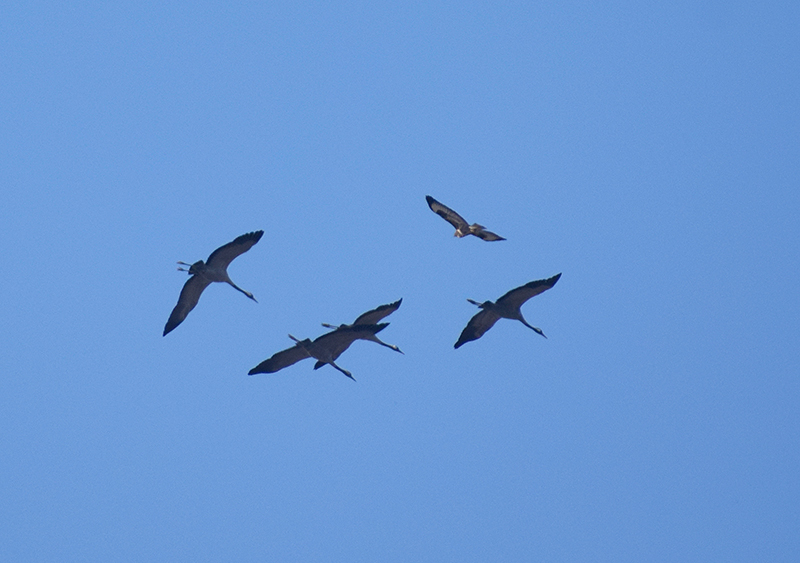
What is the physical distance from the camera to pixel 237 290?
32.8 meters

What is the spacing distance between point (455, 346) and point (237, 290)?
6.48 meters

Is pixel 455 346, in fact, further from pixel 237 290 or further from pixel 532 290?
pixel 237 290

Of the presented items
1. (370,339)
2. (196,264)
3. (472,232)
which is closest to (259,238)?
(196,264)

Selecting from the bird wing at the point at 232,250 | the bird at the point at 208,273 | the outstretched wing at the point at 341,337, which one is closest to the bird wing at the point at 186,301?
the bird at the point at 208,273

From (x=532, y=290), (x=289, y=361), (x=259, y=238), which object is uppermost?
(x=532, y=290)

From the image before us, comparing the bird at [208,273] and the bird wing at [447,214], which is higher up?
the bird wing at [447,214]

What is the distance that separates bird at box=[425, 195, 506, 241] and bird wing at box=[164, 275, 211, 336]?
687cm

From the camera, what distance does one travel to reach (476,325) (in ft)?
107

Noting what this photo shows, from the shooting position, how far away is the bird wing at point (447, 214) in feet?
107

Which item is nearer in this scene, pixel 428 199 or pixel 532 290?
pixel 532 290

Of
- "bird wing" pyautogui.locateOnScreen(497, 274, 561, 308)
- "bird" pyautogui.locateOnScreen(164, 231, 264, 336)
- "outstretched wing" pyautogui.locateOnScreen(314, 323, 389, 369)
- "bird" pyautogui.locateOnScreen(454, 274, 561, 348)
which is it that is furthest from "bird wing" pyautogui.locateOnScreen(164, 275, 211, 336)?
"bird wing" pyautogui.locateOnScreen(497, 274, 561, 308)

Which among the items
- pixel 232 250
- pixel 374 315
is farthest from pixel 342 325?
pixel 232 250

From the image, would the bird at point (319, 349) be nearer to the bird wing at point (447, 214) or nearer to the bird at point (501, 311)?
the bird at point (501, 311)

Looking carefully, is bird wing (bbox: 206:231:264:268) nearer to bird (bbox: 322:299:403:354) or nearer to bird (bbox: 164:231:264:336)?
Result: bird (bbox: 164:231:264:336)
